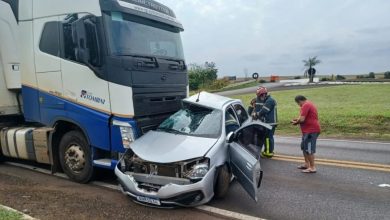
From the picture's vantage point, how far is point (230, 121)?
734 cm

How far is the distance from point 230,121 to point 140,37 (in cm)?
221

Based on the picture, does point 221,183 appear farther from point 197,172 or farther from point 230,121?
point 230,121

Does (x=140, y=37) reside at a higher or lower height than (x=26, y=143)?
higher

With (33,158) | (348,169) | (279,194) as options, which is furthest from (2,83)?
(348,169)

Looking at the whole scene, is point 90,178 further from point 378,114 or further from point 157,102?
point 378,114

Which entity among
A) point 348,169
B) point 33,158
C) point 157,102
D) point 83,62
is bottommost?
point 348,169

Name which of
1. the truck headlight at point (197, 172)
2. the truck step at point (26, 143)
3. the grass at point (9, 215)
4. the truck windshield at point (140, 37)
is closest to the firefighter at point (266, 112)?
the truck windshield at point (140, 37)

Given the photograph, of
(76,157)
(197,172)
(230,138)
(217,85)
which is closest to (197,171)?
(197,172)

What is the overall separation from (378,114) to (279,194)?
1111cm

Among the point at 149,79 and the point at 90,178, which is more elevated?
the point at 149,79

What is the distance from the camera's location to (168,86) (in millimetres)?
7688

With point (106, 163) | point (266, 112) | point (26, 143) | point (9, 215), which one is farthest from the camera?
point (266, 112)

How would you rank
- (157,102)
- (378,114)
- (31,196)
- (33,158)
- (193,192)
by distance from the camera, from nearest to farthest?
1. (193,192)
2. (31,196)
3. (157,102)
4. (33,158)
5. (378,114)

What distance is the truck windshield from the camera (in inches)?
263
